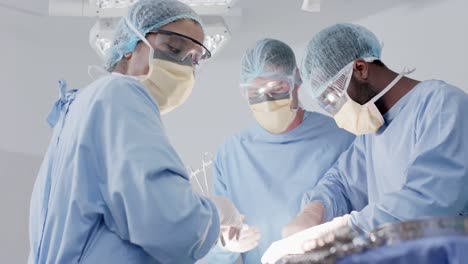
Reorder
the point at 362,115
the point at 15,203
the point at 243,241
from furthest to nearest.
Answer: the point at 15,203, the point at 243,241, the point at 362,115

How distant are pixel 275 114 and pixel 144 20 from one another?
92 centimetres

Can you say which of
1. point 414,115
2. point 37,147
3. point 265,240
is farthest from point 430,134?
point 37,147

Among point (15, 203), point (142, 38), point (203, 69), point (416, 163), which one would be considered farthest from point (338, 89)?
point (15, 203)

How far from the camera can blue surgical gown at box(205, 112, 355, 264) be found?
8.95 feet

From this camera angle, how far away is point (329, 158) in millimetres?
2783

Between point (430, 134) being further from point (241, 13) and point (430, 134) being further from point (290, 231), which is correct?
point (241, 13)

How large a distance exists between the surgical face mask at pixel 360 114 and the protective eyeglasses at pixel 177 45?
1.99ft

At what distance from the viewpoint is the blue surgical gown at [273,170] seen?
273 centimetres

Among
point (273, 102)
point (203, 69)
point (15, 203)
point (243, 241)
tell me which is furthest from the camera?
point (203, 69)

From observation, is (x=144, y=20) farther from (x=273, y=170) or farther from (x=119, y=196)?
(x=273, y=170)

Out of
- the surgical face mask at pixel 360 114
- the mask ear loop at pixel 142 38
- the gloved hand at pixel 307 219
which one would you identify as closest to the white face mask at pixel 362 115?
the surgical face mask at pixel 360 114

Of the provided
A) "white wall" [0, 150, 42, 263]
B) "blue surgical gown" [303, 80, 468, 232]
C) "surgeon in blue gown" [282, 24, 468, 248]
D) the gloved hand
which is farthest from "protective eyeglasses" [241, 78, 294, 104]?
"white wall" [0, 150, 42, 263]

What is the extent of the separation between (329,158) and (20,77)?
207 centimetres

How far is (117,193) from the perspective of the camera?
159cm
